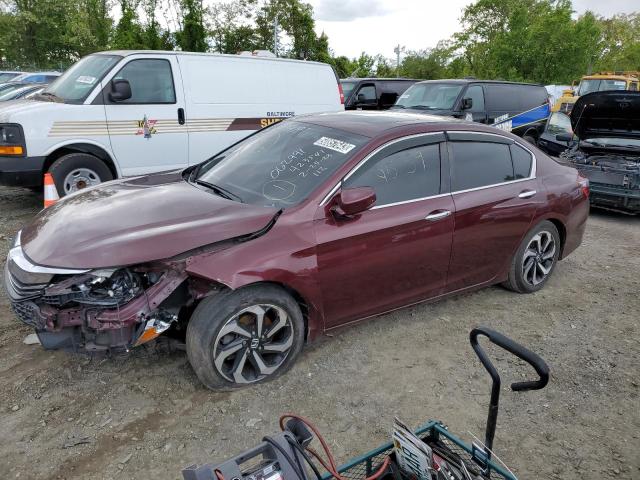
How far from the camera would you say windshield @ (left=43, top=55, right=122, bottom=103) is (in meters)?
A: 6.30

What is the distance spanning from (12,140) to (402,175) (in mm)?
4774

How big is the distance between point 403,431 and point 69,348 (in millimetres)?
1925

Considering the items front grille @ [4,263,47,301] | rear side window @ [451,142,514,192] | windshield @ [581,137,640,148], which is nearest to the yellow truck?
windshield @ [581,137,640,148]

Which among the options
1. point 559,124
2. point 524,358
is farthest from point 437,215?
point 559,124

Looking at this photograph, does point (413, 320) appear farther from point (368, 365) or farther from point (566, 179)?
point (566, 179)

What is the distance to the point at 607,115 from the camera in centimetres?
704

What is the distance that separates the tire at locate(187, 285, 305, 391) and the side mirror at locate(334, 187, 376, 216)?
0.64 metres

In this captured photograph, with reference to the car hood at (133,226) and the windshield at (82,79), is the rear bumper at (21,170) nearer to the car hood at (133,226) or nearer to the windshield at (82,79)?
the windshield at (82,79)

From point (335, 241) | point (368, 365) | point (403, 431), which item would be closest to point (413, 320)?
point (368, 365)

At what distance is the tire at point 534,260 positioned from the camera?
4.35 meters

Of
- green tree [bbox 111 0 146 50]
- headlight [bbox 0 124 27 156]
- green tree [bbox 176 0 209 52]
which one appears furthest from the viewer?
green tree [bbox 176 0 209 52]

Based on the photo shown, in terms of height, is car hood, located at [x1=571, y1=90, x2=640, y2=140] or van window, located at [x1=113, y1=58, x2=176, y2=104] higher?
van window, located at [x1=113, y1=58, x2=176, y2=104]

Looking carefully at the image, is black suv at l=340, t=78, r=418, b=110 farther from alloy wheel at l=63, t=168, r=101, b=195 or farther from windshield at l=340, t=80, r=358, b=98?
alloy wheel at l=63, t=168, r=101, b=195

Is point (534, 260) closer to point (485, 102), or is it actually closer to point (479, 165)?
point (479, 165)
